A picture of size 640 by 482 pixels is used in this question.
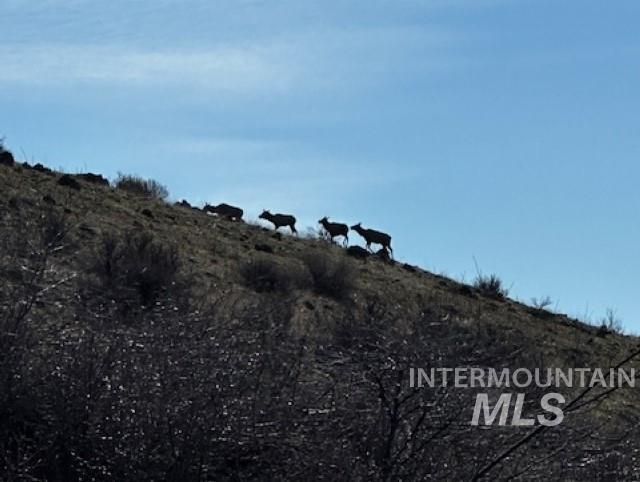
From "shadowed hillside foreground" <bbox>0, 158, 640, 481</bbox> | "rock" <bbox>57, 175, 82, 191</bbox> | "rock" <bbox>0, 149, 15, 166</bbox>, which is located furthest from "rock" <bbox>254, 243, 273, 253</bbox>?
"shadowed hillside foreground" <bbox>0, 158, 640, 481</bbox>

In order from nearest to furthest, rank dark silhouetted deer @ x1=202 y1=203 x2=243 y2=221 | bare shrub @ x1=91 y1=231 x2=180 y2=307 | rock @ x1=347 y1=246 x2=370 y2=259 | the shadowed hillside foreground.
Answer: the shadowed hillside foreground → bare shrub @ x1=91 y1=231 x2=180 y2=307 → rock @ x1=347 y1=246 x2=370 y2=259 → dark silhouetted deer @ x1=202 y1=203 x2=243 y2=221

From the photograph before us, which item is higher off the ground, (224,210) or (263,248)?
(224,210)

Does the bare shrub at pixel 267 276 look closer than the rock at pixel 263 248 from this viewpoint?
Yes

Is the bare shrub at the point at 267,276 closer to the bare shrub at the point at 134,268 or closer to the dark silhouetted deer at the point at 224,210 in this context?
the bare shrub at the point at 134,268

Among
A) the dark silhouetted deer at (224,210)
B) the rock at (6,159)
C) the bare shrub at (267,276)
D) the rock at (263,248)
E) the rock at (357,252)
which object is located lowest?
the bare shrub at (267,276)

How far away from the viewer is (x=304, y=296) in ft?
87.5

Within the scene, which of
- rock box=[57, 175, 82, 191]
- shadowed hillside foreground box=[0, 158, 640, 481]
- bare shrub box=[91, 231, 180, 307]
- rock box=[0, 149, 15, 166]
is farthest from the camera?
rock box=[0, 149, 15, 166]

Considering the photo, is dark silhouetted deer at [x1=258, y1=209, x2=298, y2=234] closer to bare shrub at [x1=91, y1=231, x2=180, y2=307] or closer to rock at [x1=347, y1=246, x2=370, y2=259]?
rock at [x1=347, y1=246, x2=370, y2=259]

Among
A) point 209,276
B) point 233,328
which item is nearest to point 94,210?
point 209,276

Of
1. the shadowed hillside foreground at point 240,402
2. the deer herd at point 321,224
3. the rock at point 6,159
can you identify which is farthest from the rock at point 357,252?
the shadowed hillside foreground at point 240,402

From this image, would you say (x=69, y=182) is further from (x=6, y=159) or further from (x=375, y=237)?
(x=375, y=237)

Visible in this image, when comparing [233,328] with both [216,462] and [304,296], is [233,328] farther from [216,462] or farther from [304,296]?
[304,296]

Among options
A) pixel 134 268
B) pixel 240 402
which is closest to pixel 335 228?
pixel 134 268

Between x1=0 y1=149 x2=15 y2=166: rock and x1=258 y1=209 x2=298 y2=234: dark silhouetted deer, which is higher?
x1=258 y1=209 x2=298 y2=234: dark silhouetted deer
